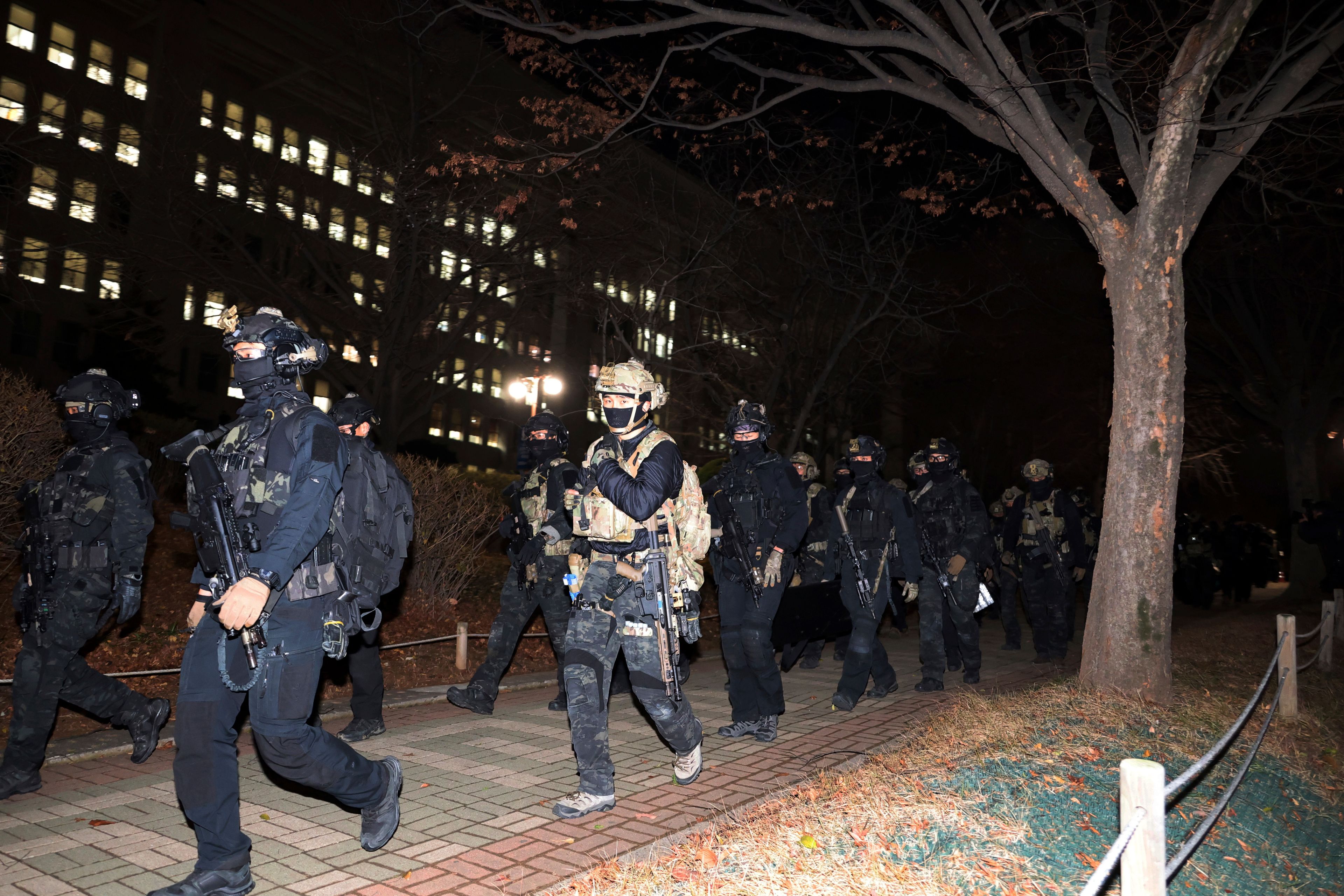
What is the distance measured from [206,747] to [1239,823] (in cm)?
535

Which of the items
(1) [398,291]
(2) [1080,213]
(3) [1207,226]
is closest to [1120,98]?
(2) [1080,213]

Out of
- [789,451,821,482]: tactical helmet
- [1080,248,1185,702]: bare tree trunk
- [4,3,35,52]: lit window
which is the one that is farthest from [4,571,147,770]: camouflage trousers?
[4,3,35,52]: lit window

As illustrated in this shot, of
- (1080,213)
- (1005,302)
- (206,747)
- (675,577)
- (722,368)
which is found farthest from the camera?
(1005,302)

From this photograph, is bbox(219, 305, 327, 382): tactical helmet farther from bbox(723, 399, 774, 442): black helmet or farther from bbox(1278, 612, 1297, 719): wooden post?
bbox(1278, 612, 1297, 719): wooden post

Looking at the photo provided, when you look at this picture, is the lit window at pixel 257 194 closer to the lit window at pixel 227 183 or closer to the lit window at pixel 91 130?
the lit window at pixel 227 183

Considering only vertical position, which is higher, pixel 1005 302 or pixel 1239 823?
pixel 1005 302

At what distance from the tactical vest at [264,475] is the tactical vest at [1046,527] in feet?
31.6

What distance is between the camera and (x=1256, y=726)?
7512mm

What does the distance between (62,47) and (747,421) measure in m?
37.5

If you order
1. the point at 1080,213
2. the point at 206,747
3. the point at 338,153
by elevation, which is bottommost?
the point at 206,747

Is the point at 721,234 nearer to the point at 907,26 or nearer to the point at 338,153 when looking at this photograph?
the point at 907,26

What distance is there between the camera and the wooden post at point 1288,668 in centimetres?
760

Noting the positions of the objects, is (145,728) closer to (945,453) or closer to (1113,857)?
A: (1113,857)

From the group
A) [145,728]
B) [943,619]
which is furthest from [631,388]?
[943,619]
